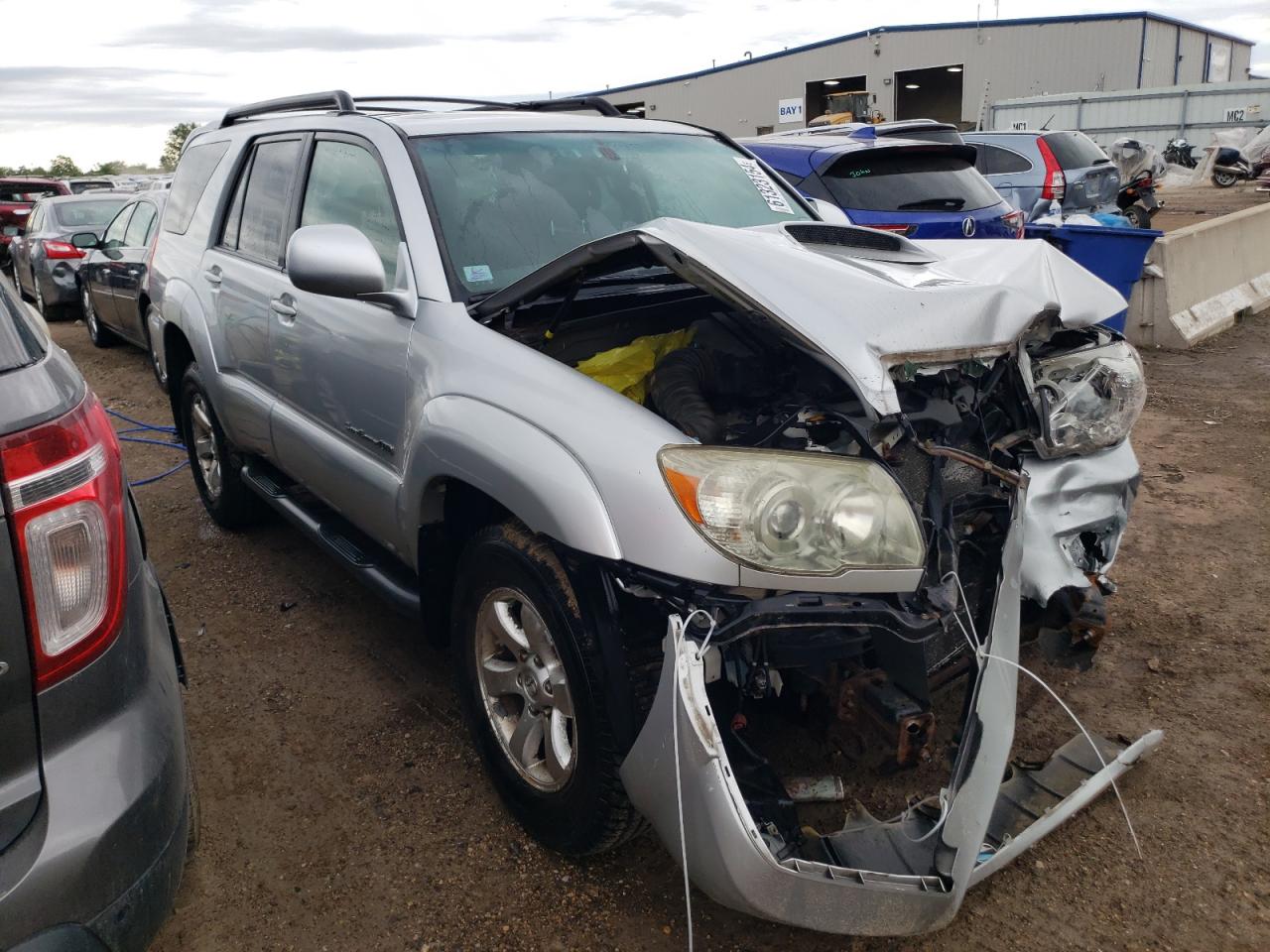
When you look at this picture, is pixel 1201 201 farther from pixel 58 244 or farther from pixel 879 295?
pixel 879 295

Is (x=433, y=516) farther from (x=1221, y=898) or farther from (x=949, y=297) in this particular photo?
(x=1221, y=898)

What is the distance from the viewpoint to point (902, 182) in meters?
7.00

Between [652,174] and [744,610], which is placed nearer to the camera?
[744,610]

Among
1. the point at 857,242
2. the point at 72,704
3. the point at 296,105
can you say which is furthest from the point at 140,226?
the point at 72,704

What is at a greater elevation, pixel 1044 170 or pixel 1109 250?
pixel 1044 170

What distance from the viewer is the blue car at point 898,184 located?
684cm

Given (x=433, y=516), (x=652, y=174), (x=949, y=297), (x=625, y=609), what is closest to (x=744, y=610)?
(x=625, y=609)

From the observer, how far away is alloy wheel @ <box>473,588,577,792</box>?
2488 mm

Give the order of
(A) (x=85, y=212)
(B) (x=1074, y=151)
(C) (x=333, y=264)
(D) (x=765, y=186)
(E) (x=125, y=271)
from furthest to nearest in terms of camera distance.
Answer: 1. (B) (x=1074, y=151)
2. (A) (x=85, y=212)
3. (E) (x=125, y=271)
4. (D) (x=765, y=186)
5. (C) (x=333, y=264)

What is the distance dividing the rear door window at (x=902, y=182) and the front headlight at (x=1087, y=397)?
422cm

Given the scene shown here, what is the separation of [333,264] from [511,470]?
850mm

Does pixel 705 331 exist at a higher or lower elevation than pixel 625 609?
higher

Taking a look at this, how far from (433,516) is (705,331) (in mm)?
956

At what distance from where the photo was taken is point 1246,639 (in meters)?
3.72
